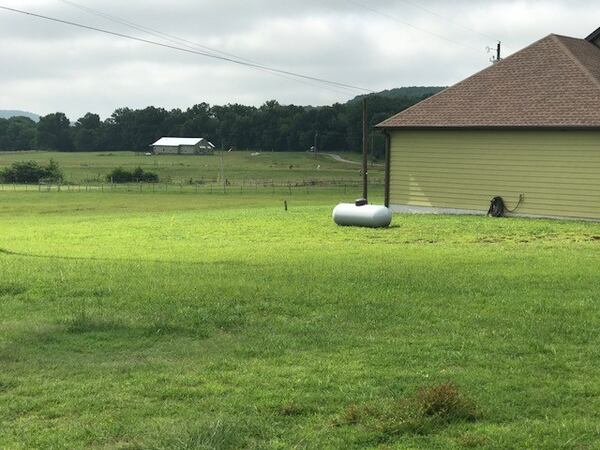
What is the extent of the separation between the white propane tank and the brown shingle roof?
5949mm

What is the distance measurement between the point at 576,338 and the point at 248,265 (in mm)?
6732

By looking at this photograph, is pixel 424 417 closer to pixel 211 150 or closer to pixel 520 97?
pixel 520 97

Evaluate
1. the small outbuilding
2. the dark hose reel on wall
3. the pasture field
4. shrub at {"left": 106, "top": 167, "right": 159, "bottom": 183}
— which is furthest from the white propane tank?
shrub at {"left": 106, "top": 167, "right": 159, "bottom": 183}

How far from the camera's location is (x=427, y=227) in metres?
21.8

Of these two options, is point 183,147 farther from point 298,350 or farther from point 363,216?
point 298,350

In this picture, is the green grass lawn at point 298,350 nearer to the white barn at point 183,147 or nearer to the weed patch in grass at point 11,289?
the weed patch in grass at point 11,289

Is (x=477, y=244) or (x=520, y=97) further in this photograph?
(x=520, y=97)

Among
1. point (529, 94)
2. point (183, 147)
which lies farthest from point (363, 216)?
point (183, 147)

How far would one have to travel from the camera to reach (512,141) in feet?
83.6

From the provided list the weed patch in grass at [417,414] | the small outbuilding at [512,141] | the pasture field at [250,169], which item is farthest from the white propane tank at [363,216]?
the pasture field at [250,169]

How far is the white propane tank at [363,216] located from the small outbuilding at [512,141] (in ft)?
18.1

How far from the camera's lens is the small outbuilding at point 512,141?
78.8 ft

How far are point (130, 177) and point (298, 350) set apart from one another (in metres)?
100

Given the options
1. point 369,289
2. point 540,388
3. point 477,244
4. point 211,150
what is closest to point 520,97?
point 477,244
